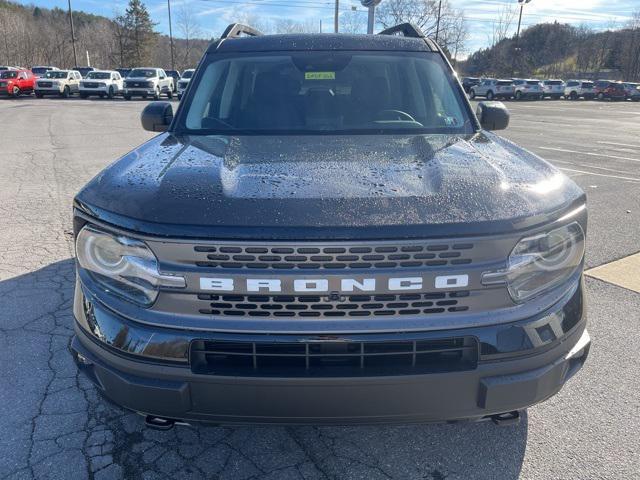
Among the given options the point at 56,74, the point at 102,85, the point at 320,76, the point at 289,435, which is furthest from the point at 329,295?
the point at 56,74

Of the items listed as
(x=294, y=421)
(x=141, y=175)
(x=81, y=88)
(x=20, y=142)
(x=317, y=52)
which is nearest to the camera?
(x=294, y=421)

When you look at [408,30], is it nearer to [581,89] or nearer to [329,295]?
[329,295]

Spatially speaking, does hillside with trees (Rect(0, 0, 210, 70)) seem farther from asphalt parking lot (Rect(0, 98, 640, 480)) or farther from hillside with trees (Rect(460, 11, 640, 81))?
asphalt parking lot (Rect(0, 98, 640, 480))

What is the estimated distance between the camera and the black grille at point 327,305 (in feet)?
5.64

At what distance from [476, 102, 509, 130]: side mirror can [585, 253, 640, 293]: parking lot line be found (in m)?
Result: 1.90

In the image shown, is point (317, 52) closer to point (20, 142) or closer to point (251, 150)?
point (251, 150)

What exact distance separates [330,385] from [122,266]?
2.83 ft

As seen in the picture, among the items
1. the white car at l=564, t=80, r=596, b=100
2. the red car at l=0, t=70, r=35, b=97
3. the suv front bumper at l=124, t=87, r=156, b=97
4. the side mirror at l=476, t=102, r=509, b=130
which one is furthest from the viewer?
the white car at l=564, t=80, r=596, b=100

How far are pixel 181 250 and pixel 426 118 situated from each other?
202cm

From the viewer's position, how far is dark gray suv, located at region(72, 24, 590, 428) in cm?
169

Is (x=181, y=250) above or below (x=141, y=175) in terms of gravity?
below

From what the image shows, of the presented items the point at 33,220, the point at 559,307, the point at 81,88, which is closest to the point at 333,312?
the point at 559,307

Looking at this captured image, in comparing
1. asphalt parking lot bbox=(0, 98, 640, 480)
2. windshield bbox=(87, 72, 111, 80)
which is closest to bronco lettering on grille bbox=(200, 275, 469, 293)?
asphalt parking lot bbox=(0, 98, 640, 480)

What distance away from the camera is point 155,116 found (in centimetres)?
344
